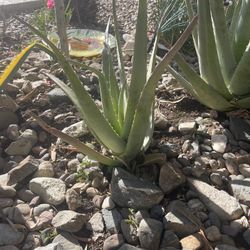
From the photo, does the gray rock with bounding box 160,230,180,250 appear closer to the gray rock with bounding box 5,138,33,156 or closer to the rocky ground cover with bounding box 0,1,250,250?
the rocky ground cover with bounding box 0,1,250,250

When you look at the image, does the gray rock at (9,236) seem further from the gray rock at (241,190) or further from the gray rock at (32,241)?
the gray rock at (241,190)

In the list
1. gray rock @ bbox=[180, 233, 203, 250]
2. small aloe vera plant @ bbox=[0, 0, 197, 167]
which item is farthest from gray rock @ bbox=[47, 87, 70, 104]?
gray rock @ bbox=[180, 233, 203, 250]

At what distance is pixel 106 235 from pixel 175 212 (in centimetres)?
24

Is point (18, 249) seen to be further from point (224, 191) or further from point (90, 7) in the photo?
point (90, 7)

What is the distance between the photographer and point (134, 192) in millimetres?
1468

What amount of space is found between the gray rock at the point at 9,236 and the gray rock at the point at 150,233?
40 centimetres

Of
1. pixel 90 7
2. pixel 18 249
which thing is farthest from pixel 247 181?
pixel 90 7

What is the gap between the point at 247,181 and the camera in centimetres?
158

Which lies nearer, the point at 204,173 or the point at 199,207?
the point at 199,207

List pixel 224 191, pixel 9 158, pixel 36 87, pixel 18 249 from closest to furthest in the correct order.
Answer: pixel 18 249, pixel 224 191, pixel 9 158, pixel 36 87

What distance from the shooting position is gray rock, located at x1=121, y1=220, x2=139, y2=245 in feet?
4.57

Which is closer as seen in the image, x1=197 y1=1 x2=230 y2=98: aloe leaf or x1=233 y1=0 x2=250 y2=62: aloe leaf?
x1=197 y1=1 x2=230 y2=98: aloe leaf

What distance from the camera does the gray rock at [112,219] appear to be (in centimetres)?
144

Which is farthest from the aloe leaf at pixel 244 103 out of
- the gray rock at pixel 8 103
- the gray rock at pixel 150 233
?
the gray rock at pixel 8 103
